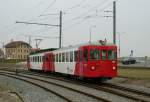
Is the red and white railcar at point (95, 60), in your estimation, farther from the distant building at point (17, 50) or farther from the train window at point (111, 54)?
the distant building at point (17, 50)

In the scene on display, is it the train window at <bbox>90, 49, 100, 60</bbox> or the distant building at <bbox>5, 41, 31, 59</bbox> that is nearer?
the train window at <bbox>90, 49, 100, 60</bbox>

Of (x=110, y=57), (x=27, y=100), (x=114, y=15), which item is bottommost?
(x=27, y=100)

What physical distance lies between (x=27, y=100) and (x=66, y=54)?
49.8ft

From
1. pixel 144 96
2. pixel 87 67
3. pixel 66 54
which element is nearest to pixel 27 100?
pixel 144 96

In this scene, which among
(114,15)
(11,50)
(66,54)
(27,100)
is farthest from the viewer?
(11,50)

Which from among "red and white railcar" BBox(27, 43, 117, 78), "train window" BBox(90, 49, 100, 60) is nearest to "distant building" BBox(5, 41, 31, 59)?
"red and white railcar" BBox(27, 43, 117, 78)

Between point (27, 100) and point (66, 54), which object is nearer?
point (27, 100)

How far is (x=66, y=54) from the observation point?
3316 cm

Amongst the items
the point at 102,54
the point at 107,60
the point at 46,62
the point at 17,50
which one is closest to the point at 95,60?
the point at 102,54

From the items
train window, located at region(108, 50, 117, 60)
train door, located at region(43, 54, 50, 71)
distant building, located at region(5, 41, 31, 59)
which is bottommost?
train door, located at region(43, 54, 50, 71)

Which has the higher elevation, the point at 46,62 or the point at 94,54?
the point at 94,54

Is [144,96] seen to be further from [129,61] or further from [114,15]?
[129,61]

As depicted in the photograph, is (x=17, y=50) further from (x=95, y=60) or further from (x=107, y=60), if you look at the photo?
(x=95, y=60)

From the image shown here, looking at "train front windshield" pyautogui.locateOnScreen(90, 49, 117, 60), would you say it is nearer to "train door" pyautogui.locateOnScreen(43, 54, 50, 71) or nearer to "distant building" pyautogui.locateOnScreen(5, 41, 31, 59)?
"train door" pyautogui.locateOnScreen(43, 54, 50, 71)
